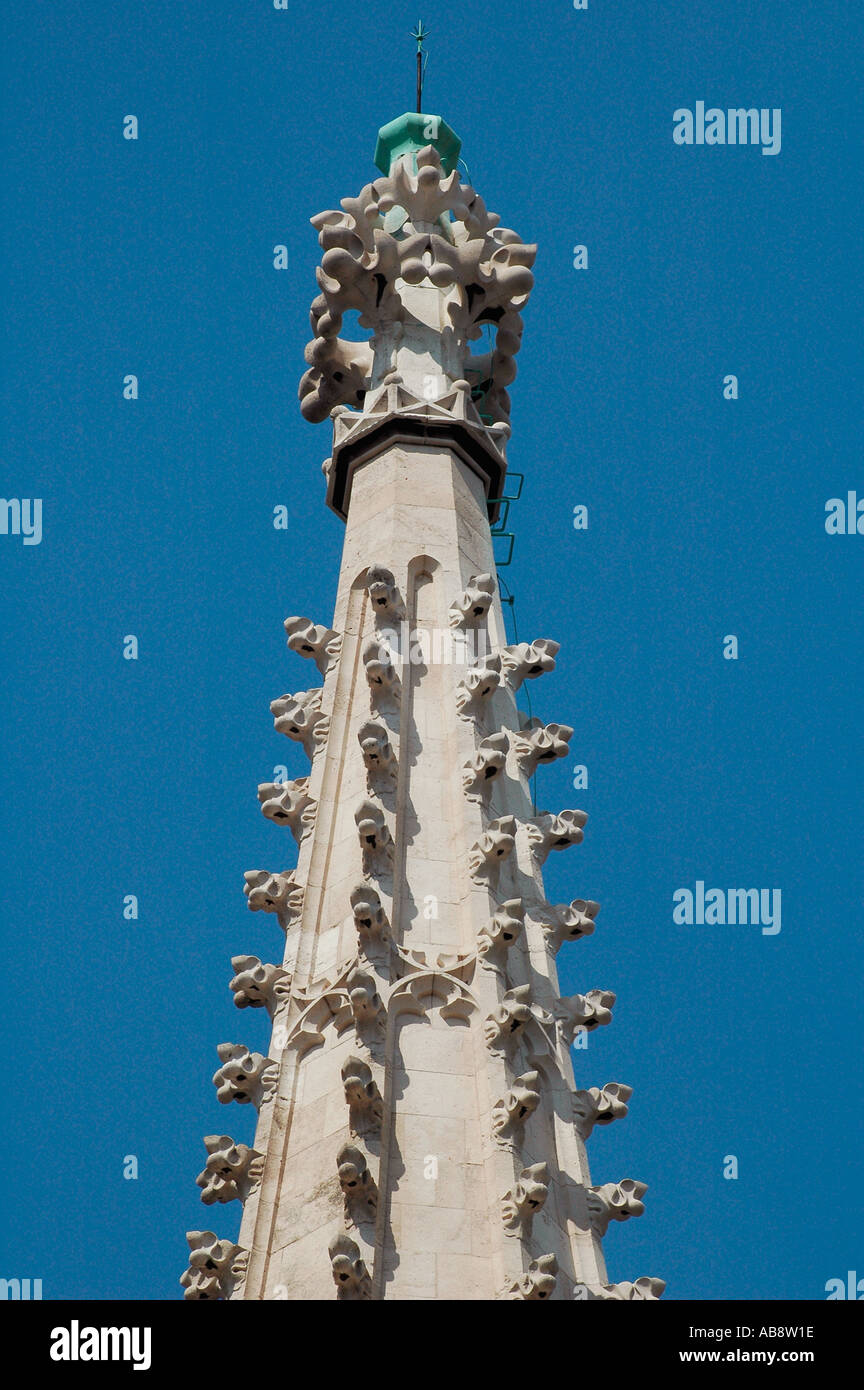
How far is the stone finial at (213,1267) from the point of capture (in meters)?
22.0

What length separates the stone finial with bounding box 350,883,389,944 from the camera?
77.2 feet

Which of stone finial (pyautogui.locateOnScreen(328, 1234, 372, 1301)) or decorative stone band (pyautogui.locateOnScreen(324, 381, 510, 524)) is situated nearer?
stone finial (pyautogui.locateOnScreen(328, 1234, 372, 1301))

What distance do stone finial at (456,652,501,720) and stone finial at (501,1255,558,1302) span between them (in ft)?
21.8

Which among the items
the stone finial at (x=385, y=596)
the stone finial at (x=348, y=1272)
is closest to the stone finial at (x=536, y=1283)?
the stone finial at (x=348, y=1272)

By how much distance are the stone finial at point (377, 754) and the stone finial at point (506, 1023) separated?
293 centimetres

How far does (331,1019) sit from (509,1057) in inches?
65.7

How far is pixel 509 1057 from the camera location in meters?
23.1

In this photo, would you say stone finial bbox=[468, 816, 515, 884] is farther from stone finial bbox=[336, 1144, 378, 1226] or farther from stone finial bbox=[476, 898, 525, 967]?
stone finial bbox=[336, 1144, 378, 1226]

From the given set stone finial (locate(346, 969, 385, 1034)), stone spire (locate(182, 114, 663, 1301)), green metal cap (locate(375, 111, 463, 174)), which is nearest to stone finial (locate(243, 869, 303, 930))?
stone spire (locate(182, 114, 663, 1301))

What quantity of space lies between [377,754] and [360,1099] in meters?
4.28

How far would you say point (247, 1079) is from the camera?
77.9 feet

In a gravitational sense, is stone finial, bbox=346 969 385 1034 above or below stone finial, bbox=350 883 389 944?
below

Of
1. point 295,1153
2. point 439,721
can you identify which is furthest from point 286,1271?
point 439,721

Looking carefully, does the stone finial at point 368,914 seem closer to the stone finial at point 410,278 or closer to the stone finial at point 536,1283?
the stone finial at point 536,1283
